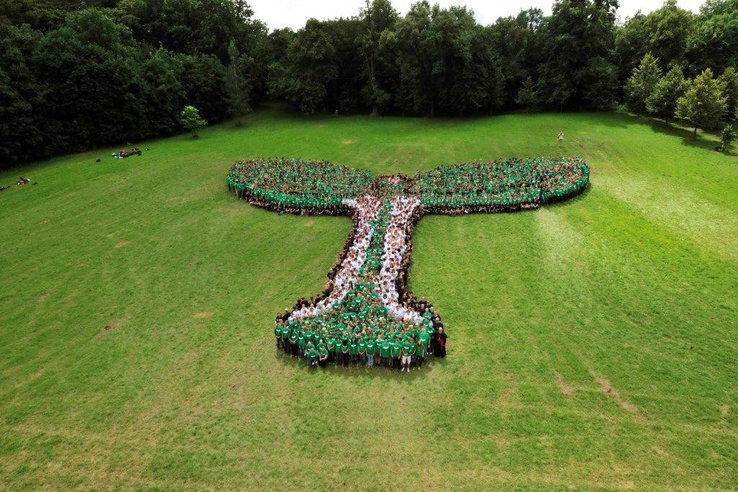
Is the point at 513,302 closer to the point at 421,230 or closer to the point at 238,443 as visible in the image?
the point at 421,230

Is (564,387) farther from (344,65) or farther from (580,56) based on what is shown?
(344,65)

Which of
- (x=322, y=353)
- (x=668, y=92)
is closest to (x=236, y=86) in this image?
(x=668, y=92)

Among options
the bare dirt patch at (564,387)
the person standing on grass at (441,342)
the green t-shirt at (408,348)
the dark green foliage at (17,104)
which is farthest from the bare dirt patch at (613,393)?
the dark green foliage at (17,104)

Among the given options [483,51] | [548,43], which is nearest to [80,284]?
[483,51]

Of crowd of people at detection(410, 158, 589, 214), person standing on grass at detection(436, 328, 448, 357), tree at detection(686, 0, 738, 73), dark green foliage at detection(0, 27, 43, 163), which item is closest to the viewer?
person standing on grass at detection(436, 328, 448, 357)

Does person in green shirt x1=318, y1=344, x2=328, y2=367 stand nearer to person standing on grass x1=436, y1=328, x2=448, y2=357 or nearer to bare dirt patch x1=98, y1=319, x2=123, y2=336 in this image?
person standing on grass x1=436, y1=328, x2=448, y2=357

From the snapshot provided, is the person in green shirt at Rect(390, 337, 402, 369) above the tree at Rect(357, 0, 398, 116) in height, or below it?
below

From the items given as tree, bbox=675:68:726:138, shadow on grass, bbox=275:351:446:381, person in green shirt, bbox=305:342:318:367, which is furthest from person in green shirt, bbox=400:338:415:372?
tree, bbox=675:68:726:138
